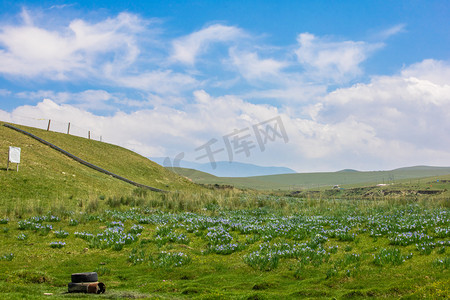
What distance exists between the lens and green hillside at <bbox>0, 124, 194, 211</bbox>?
3152cm

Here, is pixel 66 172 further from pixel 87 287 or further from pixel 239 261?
pixel 87 287

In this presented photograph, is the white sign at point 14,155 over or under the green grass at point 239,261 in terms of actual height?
over

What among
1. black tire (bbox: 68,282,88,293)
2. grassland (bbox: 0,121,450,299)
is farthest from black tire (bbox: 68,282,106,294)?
grassland (bbox: 0,121,450,299)

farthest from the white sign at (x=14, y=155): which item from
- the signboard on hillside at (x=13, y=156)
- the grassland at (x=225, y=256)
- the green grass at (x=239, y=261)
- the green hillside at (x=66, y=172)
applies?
the green grass at (x=239, y=261)

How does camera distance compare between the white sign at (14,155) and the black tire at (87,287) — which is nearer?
the black tire at (87,287)

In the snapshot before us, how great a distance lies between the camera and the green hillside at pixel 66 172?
31516mm

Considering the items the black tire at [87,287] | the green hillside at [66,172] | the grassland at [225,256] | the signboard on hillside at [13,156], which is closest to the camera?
the black tire at [87,287]

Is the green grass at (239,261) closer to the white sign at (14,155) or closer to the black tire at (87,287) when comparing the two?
the black tire at (87,287)

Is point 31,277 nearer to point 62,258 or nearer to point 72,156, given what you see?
point 62,258

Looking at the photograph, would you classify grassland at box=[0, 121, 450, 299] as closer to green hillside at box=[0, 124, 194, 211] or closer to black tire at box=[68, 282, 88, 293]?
black tire at box=[68, 282, 88, 293]

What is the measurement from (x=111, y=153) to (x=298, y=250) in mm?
59998

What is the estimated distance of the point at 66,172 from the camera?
41.4 m

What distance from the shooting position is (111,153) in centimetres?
6656

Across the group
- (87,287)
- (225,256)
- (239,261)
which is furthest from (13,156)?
(87,287)
